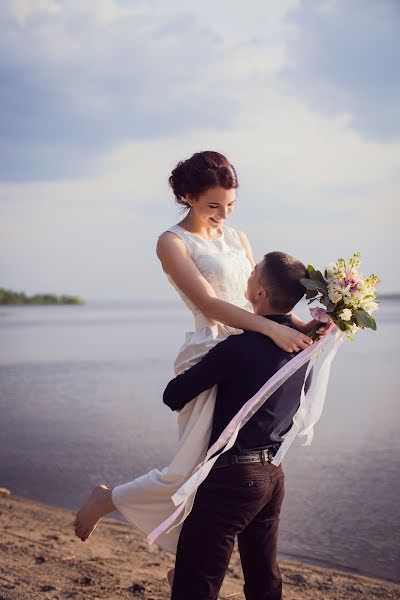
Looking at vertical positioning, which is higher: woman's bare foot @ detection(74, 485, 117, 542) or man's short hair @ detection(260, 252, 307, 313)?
man's short hair @ detection(260, 252, 307, 313)

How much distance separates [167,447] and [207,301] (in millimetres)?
4748

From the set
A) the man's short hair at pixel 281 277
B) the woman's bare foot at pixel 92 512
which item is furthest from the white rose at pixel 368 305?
the woman's bare foot at pixel 92 512

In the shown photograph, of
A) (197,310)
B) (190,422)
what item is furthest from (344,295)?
(190,422)

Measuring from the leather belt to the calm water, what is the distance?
2.22 meters

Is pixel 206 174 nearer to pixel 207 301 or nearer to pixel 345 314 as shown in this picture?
pixel 207 301

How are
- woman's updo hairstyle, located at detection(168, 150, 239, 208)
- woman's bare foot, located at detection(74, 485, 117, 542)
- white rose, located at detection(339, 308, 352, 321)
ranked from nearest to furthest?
1. white rose, located at detection(339, 308, 352, 321)
2. woman's bare foot, located at detection(74, 485, 117, 542)
3. woman's updo hairstyle, located at detection(168, 150, 239, 208)

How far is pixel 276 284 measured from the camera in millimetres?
2613

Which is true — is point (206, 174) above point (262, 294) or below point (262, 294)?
above

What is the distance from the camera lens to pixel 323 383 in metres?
2.91

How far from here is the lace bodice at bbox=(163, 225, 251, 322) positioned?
3053 millimetres

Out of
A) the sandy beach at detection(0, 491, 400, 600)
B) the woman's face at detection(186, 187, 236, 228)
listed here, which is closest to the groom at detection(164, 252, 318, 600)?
the woman's face at detection(186, 187, 236, 228)

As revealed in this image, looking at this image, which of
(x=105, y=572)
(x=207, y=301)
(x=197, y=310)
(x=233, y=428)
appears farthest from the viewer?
(x=105, y=572)

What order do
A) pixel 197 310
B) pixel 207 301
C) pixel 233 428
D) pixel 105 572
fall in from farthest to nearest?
pixel 105 572 → pixel 197 310 → pixel 207 301 → pixel 233 428

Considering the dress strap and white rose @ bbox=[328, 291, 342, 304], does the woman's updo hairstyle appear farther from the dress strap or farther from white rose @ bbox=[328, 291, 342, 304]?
white rose @ bbox=[328, 291, 342, 304]
